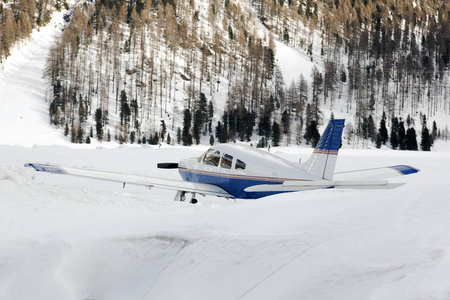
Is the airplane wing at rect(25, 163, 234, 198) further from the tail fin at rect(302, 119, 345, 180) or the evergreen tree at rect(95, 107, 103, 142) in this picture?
the evergreen tree at rect(95, 107, 103, 142)

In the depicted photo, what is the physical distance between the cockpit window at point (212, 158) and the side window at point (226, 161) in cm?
26

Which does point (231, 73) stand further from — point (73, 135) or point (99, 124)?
point (73, 135)

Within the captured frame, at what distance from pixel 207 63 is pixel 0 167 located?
101 metres

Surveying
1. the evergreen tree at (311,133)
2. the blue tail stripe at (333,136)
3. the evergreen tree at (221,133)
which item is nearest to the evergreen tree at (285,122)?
the evergreen tree at (311,133)

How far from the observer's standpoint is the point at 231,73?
107 m

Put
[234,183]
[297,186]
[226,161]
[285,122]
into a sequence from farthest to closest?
[285,122]
[226,161]
[234,183]
[297,186]

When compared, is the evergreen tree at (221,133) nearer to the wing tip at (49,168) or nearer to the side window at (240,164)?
the side window at (240,164)

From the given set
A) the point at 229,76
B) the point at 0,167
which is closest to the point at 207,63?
the point at 229,76

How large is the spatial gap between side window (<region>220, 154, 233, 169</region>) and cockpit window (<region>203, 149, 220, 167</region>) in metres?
0.26

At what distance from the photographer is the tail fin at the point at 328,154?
11.5m

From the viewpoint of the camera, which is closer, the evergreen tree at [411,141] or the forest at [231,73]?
the evergreen tree at [411,141]

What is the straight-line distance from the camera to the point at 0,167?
7648mm

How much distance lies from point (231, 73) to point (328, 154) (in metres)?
98.4

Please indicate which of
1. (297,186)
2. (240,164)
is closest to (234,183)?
(240,164)
